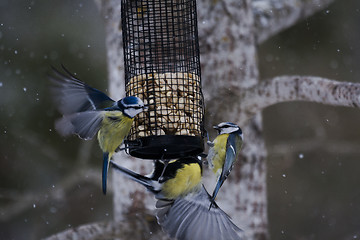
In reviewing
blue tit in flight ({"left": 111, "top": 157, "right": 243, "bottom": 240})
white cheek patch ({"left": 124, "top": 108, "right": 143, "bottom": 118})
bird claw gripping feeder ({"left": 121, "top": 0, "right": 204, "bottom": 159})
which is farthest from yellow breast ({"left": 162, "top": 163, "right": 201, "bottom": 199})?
white cheek patch ({"left": 124, "top": 108, "right": 143, "bottom": 118})

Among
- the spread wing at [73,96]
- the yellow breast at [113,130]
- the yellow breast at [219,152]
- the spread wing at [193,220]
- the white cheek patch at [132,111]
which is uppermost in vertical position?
the spread wing at [73,96]

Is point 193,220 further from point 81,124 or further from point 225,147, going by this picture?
point 81,124

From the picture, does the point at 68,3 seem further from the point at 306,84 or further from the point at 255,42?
the point at 306,84

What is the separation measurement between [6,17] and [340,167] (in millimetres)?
5777

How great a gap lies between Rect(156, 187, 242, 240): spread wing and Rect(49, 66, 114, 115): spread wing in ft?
2.70

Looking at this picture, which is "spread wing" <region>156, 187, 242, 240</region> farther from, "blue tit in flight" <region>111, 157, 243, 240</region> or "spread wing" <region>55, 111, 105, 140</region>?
"spread wing" <region>55, 111, 105, 140</region>

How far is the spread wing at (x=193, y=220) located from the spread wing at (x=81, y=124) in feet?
2.48

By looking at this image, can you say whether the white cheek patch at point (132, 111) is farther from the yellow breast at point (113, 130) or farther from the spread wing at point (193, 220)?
the spread wing at point (193, 220)

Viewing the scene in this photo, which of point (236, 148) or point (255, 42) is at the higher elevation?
point (255, 42)

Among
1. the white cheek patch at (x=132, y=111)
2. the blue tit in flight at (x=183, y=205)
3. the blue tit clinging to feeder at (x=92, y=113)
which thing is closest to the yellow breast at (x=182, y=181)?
the blue tit in flight at (x=183, y=205)

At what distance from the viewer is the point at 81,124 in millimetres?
3857

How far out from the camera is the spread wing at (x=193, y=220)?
13.8 ft

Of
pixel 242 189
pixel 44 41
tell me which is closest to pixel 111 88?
pixel 242 189

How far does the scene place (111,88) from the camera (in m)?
5.44
